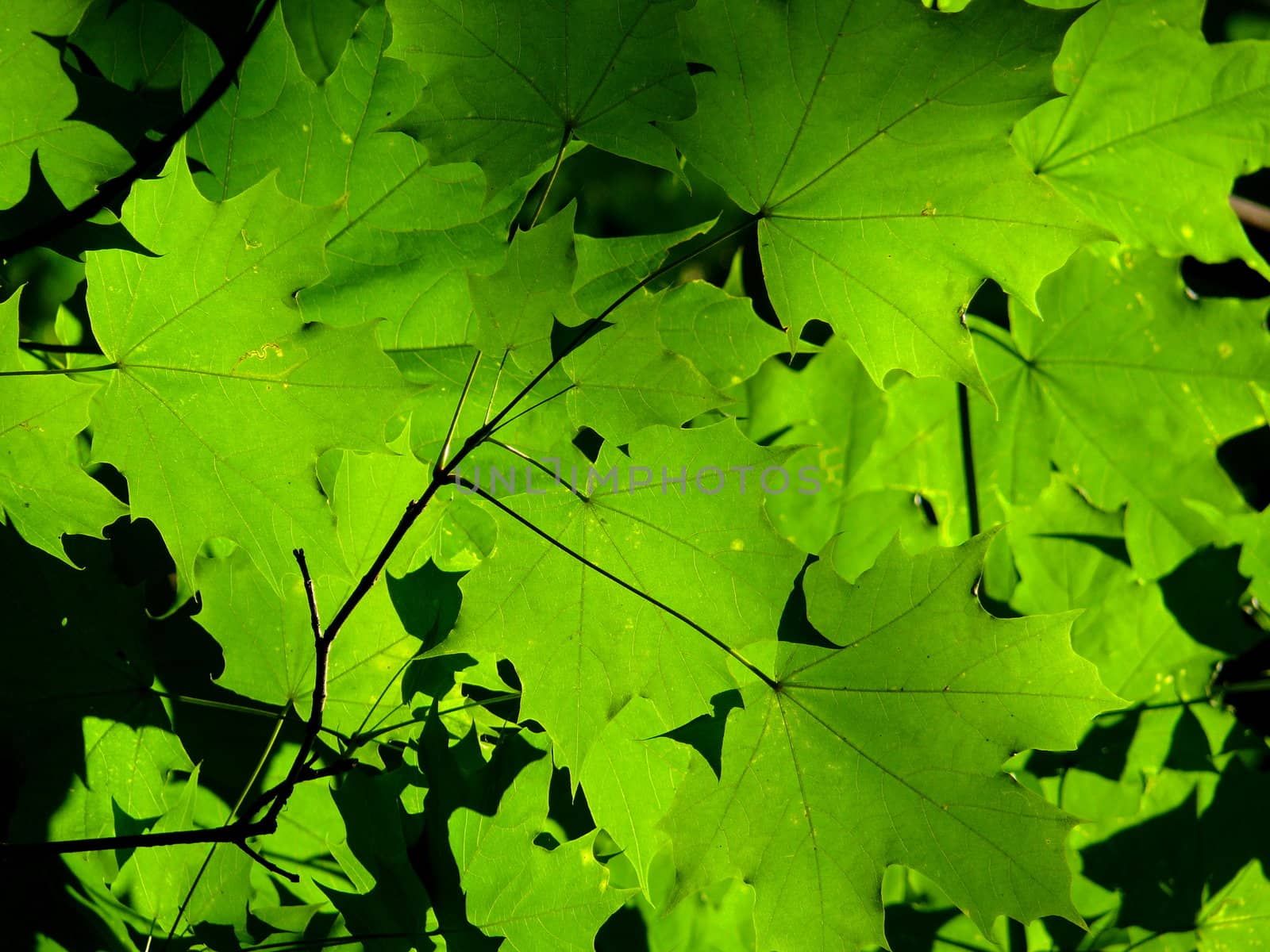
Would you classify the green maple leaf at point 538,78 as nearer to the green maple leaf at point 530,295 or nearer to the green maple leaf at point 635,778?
A: the green maple leaf at point 530,295

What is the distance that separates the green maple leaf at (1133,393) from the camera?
1.03 m

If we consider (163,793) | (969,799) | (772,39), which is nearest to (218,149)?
(772,39)

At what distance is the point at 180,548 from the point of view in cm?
59

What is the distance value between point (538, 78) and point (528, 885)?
Result: 24.3 inches

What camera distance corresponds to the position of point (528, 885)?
717 mm

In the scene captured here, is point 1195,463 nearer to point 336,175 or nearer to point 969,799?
point 969,799

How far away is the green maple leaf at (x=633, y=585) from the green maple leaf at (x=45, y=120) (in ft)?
1.26

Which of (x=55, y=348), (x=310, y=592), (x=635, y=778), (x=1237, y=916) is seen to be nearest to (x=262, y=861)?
(x=310, y=592)

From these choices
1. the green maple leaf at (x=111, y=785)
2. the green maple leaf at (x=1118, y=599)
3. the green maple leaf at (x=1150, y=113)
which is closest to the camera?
the green maple leaf at (x=111, y=785)

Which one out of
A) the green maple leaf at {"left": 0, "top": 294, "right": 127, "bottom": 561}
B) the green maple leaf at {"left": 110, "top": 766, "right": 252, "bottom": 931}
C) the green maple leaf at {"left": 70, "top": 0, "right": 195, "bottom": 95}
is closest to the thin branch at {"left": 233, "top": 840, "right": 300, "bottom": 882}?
the green maple leaf at {"left": 110, "top": 766, "right": 252, "bottom": 931}

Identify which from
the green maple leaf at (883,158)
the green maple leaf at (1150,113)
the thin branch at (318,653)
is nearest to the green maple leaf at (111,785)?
the thin branch at (318,653)

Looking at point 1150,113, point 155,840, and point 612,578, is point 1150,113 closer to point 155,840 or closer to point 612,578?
point 612,578

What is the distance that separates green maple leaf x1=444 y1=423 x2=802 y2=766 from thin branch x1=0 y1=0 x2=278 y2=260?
0.36m

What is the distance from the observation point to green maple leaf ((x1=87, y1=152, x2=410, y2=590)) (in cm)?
54
